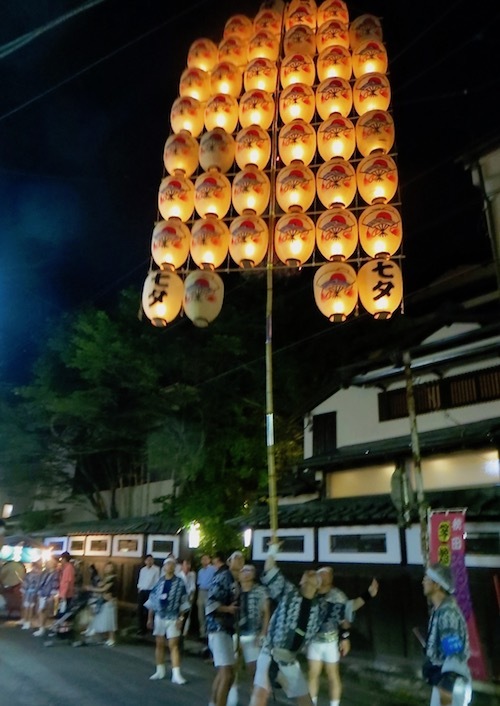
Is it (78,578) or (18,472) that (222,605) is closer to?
(78,578)

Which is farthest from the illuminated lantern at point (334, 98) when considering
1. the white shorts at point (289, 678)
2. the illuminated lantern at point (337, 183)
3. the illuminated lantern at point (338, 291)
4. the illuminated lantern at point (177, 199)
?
the white shorts at point (289, 678)

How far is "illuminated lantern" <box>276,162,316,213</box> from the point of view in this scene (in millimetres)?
10961

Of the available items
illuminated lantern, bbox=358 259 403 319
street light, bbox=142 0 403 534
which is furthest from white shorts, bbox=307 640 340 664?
illuminated lantern, bbox=358 259 403 319

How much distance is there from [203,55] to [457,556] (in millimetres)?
12258

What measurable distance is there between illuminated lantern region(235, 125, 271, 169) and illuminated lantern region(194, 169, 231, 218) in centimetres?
57

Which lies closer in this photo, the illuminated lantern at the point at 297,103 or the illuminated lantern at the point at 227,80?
the illuminated lantern at the point at 297,103

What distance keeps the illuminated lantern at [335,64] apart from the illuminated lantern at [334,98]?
1.09ft

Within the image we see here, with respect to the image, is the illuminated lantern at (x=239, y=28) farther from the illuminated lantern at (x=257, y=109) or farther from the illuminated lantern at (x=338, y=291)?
the illuminated lantern at (x=338, y=291)

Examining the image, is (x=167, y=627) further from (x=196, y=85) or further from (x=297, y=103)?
(x=196, y=85)

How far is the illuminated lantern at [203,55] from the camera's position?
526 inches

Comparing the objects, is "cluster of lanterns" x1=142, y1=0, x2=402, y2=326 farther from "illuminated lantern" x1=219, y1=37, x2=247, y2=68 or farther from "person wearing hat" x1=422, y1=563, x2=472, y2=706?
"person wearing hat" x1=422, y1=563, x2=472, y2=706

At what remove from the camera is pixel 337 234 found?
415 inches

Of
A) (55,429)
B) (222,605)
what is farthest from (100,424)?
(222,605)

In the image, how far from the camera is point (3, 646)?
1307cm
